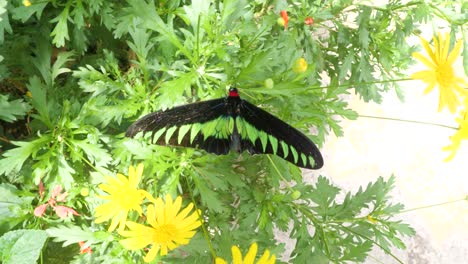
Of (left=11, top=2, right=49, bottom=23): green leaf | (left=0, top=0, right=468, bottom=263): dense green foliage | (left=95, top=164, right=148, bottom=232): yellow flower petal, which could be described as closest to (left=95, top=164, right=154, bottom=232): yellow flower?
(left=95, top=164, right=148, bottom=232): yellow flower petal

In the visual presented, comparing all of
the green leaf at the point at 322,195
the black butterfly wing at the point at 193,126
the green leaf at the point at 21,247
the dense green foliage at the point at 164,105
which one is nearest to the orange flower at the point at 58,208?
the dense green foliage at the point at 164,105

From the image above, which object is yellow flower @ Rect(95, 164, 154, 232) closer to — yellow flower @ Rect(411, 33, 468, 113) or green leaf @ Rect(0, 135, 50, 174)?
green leaf @ Rect(0, 135, 50, 174)

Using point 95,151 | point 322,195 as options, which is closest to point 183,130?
point 95,151

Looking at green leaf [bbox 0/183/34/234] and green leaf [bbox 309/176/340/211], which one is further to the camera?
green leaf [bbox 309/176/340/211]

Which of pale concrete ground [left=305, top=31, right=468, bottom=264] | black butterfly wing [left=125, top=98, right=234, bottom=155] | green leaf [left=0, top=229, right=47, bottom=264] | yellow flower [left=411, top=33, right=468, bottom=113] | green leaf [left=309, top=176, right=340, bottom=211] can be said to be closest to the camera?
green leaf [left=0, top=229, right=47, bottom=264]

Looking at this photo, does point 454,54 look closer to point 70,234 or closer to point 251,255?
point 251,255
